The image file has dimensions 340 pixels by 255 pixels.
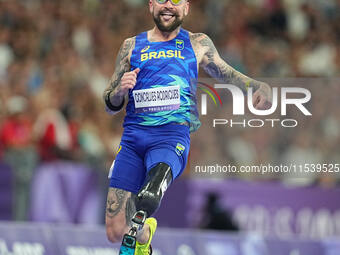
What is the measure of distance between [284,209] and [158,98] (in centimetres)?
622

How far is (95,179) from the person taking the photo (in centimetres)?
1370

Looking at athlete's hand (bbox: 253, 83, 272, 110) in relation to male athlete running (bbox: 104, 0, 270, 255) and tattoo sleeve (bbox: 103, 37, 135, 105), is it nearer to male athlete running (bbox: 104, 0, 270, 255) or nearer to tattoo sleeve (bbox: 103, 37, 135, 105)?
male athlete running (bbox: 104, 0, 270, 255)

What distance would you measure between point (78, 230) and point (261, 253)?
247cm

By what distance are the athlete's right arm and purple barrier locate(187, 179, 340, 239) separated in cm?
541

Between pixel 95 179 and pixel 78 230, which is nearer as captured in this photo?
pixel 78 230

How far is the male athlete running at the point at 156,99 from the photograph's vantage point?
8.02 meters

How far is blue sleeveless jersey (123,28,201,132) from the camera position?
8.05 m

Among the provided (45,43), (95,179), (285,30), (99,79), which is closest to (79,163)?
(95,179)

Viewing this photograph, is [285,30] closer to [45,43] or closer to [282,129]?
[45,43]

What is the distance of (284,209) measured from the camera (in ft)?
45.2

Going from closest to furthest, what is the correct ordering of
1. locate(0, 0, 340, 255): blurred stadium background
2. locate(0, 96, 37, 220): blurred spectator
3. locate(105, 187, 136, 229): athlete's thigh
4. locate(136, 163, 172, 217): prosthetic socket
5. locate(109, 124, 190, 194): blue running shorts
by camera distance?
1. locate(136, 163, 172, 217): prosthetic socket
2. locate(109, 124, 190, 194): blue running shorts
3. locate(105, 187, 136, 229): athlete's thigh
4. locate(0, 0, 340, 255): blurred stadium background
5. locate(0, 96, 37, 220): blurred spectator

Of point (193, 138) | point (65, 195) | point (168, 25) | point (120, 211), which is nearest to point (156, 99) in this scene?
point (168, 25)

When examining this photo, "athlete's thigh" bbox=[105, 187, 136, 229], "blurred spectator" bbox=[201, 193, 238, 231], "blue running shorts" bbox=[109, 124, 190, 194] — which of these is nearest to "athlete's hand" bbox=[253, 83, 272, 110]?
"blue running shorts" bbox=[109, 124, 190, 194]

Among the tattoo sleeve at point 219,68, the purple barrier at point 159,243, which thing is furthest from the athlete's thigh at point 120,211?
the purple barrier at point 159,243
